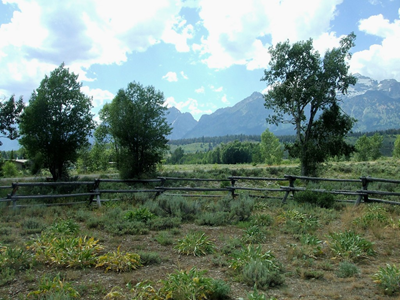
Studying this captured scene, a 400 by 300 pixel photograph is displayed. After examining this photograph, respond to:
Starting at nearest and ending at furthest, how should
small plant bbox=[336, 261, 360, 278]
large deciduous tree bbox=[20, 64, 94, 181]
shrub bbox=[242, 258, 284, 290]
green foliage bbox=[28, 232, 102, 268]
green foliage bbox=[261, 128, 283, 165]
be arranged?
shrub bbox=[242, 258, 284, 290] < small plant bbox=[336, 261, 360, 278] < green foliage bbox=[28, 232, 102, 268] < large deciduous tree bbox=[20, 64, 94, 181] < green foliage bbox=[261, 128, 283, 165]

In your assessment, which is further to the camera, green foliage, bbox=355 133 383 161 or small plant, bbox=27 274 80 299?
green foliage, bbox=355 133 383 161

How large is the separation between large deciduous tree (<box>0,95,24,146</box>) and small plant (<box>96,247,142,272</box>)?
71.7 ft

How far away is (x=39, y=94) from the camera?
21.0 meters

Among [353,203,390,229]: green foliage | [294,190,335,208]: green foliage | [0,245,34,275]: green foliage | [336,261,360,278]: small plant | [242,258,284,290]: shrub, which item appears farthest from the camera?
[294,190,335,208]: green foliage

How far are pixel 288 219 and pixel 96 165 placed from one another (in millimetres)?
45533

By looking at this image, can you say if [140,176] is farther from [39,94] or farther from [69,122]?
[39,94]

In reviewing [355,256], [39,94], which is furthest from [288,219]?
[39,94]

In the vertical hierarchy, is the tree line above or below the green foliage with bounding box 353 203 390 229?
above

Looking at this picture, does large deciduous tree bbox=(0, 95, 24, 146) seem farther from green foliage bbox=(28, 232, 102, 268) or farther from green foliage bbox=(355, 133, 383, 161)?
green foliage bbox=(355, 133, 383, 161)

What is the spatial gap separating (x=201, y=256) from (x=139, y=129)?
71.4 feet

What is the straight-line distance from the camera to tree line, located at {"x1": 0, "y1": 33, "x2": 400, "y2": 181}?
68.7ft

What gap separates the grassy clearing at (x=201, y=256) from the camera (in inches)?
164

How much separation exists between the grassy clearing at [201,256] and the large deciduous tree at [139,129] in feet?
57.2

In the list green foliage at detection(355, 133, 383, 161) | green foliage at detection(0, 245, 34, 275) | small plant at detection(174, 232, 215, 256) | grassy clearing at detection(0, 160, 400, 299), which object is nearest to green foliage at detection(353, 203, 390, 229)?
grassy clearing at detection(0, 160, 400, 299)
